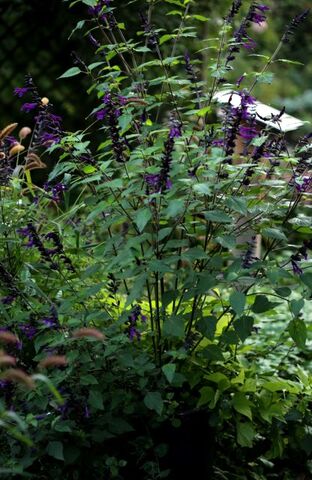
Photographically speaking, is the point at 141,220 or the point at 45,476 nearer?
the point at 141,220

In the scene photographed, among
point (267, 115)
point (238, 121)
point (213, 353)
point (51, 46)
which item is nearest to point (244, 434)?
point (213, 353)

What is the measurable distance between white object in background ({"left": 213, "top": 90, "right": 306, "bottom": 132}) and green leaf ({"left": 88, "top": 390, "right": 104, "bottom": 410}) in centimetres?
95

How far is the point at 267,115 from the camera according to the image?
304cm

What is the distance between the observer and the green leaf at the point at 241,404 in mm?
2509

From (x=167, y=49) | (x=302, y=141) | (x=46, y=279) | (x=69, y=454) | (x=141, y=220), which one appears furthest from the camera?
(x=167, y=49)

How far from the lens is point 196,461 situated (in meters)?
2.60

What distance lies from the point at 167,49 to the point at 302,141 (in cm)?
450

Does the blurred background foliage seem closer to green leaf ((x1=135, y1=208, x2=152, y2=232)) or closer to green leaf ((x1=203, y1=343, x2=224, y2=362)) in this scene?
green leaf ((x1=203, y1=343, x2=224, y2=362))

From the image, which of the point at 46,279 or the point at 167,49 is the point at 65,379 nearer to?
the point at 46,279

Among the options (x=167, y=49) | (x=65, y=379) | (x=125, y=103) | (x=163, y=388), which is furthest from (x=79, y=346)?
(x=167, y=49)

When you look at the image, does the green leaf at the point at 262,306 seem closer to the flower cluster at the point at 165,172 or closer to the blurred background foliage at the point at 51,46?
the flower cluster at the point at 165,172

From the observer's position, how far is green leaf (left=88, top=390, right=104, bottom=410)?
2.23 meters

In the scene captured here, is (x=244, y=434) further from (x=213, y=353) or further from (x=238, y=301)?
(x=238, y=301)

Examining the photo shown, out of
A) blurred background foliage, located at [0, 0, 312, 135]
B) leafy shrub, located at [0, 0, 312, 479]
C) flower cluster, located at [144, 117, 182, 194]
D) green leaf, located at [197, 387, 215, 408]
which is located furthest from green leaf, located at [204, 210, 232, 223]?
blurred background foliage, located at [0, 0, 312, 135]
